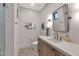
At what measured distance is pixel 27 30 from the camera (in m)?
4.52

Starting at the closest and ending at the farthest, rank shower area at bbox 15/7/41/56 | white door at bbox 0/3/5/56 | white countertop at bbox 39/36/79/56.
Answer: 1. white countertop at bbox 39/36/79/56
2. white door at bbox 0/3/5/56
3. shower area at bbox 15/7/41/56

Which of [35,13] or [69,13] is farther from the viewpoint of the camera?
[35,13]

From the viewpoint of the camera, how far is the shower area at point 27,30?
4.04 meters

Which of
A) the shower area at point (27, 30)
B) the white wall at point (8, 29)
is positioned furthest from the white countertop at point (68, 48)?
the shower area at point (27, 30)

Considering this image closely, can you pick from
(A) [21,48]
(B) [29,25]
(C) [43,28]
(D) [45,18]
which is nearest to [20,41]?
(A) [21,48]

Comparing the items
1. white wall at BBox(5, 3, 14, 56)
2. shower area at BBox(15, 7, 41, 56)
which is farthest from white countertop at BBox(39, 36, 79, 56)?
shower area at BBox(15, 7, 41, 56)

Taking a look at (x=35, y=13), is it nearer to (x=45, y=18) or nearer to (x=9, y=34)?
(x=45, y=18)

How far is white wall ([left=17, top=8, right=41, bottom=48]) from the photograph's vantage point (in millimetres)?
4043

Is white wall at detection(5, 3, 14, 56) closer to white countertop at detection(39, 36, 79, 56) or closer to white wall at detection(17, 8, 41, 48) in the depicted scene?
white countertop at detection(39, 36, 79, 56)

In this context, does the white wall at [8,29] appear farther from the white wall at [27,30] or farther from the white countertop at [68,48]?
the white wall at [27,30]

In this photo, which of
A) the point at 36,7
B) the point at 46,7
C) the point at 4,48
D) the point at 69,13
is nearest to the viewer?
the point at 4,48

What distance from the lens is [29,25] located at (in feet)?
14.2

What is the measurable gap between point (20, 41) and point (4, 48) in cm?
269

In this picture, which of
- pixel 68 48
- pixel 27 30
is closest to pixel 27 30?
pixel 27 30
